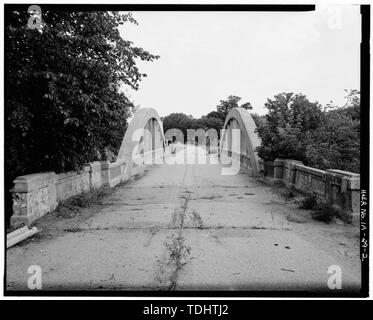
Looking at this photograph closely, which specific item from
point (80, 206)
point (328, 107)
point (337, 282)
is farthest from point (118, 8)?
point (328, 107)

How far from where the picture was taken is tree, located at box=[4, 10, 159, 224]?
18.0ft

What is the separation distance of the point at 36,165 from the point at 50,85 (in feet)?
6.60

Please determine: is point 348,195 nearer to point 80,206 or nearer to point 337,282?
point 337,282

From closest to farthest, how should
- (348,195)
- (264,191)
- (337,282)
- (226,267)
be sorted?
1. (337,282)
2. (226,267)
3. (348,195)
4. (264,191)

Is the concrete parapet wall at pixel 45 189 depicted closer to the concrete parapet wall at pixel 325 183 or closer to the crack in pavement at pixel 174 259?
the crack in pavement at pixel 174 259

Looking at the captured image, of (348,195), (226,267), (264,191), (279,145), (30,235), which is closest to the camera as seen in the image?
(226,267)

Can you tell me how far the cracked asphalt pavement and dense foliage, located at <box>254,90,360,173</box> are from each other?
271cm

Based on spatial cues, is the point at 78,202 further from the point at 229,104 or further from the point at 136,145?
the point at 229,104

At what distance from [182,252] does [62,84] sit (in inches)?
142

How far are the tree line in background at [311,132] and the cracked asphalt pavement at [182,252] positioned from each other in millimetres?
2710

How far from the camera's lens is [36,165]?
6734 millimetres

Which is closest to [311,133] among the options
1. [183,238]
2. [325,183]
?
[325,183]

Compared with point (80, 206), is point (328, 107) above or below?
above

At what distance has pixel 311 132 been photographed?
11398 mm
